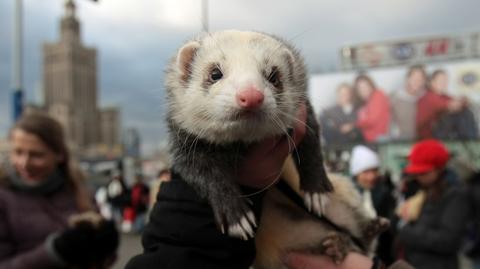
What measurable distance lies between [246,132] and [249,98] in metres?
0.14

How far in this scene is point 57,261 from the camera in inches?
88.4

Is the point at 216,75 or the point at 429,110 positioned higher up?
Answer: the point at 216,75

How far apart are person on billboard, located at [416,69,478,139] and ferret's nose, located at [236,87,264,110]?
31357mm

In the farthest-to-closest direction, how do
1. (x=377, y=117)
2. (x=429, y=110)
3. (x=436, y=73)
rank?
(x=377, y=117), (x=429, y=110), (x=436, y=73)

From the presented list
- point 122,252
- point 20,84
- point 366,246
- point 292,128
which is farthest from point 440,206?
point 20,84

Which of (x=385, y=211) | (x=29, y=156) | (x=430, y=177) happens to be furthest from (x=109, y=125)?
(x=29, y=156)

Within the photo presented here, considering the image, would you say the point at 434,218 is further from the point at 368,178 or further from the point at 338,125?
the point at 338,125

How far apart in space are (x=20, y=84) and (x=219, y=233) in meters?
7.72

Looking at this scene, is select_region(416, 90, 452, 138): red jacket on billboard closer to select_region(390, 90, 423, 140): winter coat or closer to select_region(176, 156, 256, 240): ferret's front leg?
select_region(390, 90, 423, 140): winter coat

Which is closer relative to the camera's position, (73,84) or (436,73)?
(436,73)

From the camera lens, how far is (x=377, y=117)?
31875 mm

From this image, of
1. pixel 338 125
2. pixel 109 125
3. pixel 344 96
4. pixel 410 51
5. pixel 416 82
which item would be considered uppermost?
pixel 410 51

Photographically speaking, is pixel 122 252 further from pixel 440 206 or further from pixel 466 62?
pixel 466 62

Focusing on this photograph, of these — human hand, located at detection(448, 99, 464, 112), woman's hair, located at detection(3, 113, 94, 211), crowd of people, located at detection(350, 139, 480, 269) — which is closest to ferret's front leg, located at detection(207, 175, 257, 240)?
woman's hair, located at detection(3, 113, 94, 211)
